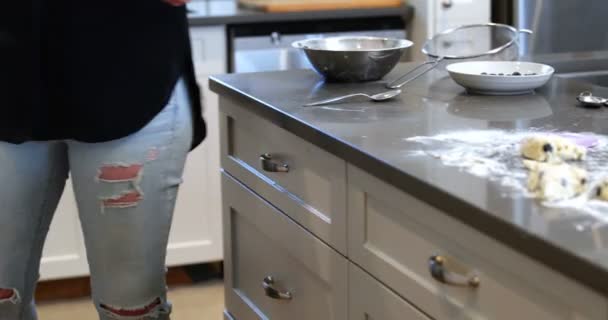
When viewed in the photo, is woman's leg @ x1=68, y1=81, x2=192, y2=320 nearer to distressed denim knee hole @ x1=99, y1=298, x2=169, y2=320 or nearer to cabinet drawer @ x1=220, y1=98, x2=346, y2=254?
distressed denim knee hole @ x1=99, y1=298, x2=169, y2=320

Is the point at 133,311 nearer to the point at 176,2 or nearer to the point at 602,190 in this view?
the point at 176,2

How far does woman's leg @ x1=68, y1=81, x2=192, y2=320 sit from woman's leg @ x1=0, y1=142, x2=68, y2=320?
54mm

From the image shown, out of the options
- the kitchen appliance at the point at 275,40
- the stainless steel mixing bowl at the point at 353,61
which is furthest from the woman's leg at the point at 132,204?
the kitchen appliance at the point at 275,40

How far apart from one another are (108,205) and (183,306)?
1.34 metres

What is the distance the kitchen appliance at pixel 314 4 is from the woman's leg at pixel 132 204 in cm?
132

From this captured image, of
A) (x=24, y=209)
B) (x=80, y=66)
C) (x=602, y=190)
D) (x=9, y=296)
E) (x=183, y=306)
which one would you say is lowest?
(x=183, y=306)

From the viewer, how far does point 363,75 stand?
1675mm

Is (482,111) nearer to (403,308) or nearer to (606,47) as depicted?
(403,308)

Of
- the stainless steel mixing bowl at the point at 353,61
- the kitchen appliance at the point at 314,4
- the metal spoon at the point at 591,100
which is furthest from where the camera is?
the kitchen appliance at the point at 314,4

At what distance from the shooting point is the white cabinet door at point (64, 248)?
8.69ft

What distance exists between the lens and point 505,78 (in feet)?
4.97

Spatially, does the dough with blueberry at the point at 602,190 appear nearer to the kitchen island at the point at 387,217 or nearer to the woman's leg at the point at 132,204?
the kitchen island at the point at 387,217

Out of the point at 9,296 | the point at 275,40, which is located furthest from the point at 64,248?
the point at 9,296

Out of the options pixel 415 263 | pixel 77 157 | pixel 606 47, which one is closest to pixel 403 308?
pixel 415 263
